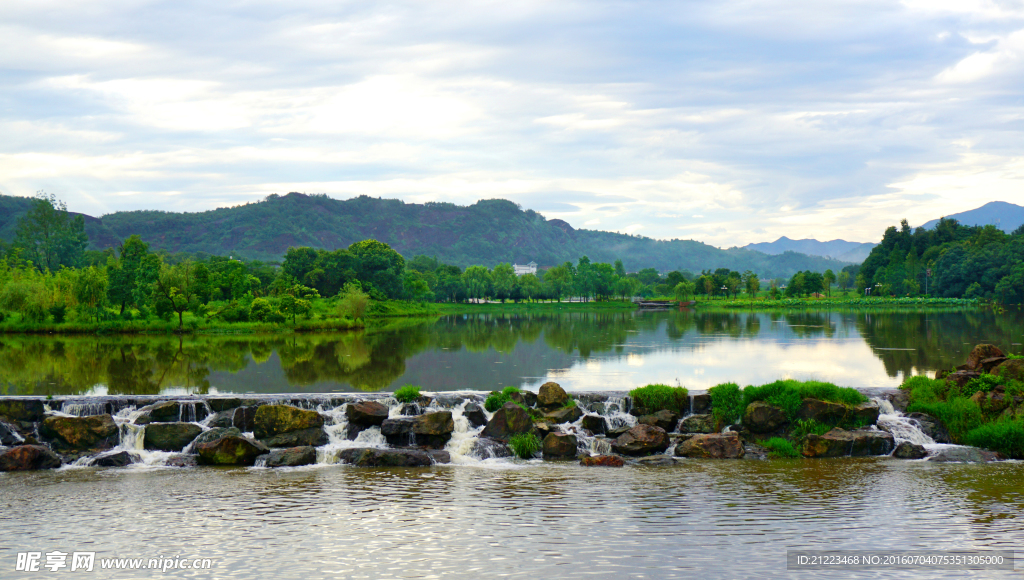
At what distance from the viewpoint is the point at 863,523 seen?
12039mm

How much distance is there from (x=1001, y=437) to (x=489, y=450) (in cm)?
1411

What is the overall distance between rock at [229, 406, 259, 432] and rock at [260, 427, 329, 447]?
1002mm

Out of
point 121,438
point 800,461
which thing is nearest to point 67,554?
A: point 121,438

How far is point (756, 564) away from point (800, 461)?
9102mm

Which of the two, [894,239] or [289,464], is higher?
[894,239]

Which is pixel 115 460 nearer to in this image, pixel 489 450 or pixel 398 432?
pixel 398 432

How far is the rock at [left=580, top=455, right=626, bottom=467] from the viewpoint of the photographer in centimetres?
1758

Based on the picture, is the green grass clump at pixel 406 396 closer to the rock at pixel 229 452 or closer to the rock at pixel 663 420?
the rock at pixel 229 452

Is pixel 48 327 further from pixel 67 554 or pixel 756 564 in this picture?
pixel 756 564

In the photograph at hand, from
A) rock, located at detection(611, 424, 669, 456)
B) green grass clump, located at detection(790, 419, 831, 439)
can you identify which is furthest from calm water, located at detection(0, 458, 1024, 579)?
green grass clump, located at detection(790, 419, 831, 439)

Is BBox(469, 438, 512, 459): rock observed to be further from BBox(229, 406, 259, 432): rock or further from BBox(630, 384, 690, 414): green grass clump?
BBox(229, 406, 259, 432): rock

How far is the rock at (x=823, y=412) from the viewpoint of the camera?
20.0 metres

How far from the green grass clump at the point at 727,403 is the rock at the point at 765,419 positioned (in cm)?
56

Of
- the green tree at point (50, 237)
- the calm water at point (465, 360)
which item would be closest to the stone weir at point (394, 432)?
the calm water at point (465, 360)
